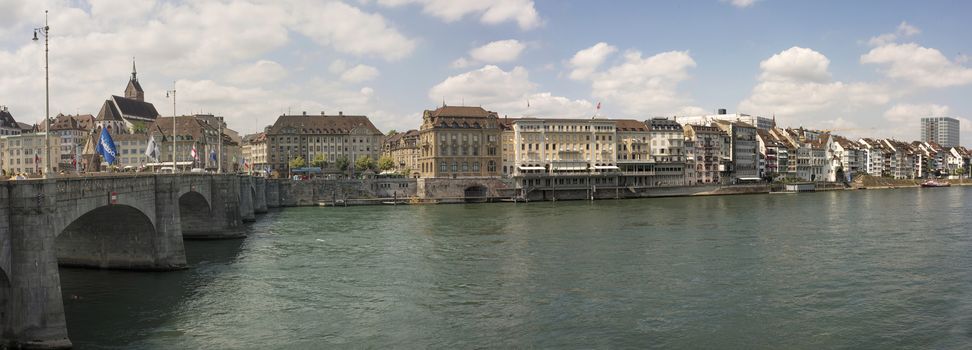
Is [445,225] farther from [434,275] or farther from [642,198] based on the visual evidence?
[642,198]

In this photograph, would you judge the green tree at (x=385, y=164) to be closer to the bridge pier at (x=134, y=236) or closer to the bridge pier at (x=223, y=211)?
the bridge pier at (x=223, y=211)

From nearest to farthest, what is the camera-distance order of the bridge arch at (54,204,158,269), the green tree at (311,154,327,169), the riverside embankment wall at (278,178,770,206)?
the bridge arch at (54,204,158,269), the riverside embankment wall at (278,178,770,206), the green tree at (311,154,327,169)

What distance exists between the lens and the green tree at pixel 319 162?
14738 centimetres

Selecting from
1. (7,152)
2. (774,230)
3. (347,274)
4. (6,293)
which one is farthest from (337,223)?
(7,152)

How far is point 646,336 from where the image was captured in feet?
86.6

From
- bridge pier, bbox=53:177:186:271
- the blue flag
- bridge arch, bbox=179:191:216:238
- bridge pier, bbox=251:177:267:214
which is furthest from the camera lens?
bridge pier, bbox=251:177:267:214

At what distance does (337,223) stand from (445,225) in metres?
13.4

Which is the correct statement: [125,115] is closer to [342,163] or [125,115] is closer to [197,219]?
[342,163]

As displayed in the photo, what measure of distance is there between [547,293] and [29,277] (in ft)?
74.0

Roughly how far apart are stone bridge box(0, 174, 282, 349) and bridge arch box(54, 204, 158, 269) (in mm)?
51

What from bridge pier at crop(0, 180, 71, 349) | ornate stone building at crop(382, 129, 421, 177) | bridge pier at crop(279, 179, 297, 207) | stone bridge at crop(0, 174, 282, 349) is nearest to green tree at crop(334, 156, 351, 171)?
ornate stone building at crop(382, 129, 421, 177)

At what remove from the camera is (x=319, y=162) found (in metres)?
147

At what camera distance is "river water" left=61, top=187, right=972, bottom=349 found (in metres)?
26.4

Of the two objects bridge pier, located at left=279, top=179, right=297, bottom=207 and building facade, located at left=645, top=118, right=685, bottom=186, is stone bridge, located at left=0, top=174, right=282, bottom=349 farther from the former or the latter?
building facade, located at left=645, top=118, right=685, bottom=186
